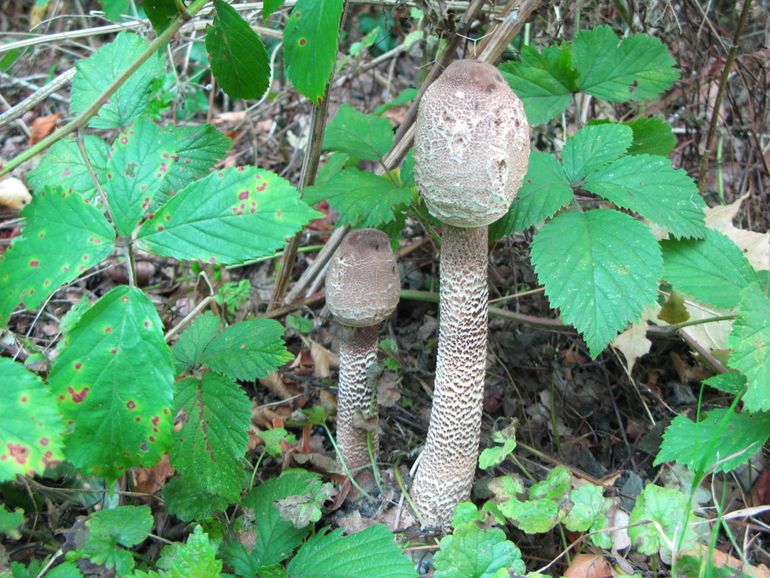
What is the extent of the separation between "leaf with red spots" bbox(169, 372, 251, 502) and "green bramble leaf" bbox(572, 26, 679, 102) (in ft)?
5.83

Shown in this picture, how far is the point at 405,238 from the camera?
11.5 feet

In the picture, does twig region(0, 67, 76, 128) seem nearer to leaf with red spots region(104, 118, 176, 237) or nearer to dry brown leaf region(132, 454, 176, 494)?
leaf with red spots region(104, 118, 176, 237)

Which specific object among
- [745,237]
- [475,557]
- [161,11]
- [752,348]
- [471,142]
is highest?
[161,11]

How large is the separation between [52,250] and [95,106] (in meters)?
0.40

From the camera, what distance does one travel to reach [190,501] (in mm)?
2229

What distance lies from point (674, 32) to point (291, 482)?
112 inches

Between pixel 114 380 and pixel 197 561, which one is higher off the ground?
pixel 114 380

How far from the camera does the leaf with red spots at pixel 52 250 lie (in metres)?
1.60

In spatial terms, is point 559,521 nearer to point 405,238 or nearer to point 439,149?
point 439,149

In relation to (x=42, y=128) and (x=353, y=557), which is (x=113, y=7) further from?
(x=42, y=128)

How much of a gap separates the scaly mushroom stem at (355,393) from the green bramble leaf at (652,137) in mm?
1322

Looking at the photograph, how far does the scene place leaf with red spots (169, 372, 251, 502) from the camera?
2045mm

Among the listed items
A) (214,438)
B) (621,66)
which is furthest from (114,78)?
(621,66)

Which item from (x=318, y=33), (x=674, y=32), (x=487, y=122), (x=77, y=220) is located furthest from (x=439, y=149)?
(x=674, y=32)
